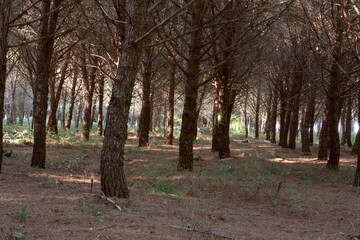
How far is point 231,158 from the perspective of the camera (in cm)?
1186

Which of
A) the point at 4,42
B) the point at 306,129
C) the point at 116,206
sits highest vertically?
the point at 4,42

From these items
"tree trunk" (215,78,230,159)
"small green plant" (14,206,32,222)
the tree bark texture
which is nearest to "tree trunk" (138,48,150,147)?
the tree bark texture

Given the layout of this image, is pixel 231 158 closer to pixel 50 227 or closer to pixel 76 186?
pixel 76 186

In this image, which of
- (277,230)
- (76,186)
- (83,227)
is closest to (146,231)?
(83,227)

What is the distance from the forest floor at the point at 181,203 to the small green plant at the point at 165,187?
0.03 meters

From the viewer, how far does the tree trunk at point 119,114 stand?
16.4 ft

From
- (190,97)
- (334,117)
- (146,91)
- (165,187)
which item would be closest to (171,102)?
(146,91)

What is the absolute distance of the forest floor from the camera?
3.65 metres

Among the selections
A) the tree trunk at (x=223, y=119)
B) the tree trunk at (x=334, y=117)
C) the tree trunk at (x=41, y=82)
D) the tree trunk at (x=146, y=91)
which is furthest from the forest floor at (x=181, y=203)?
the tree trunk at (x=146, y=91)

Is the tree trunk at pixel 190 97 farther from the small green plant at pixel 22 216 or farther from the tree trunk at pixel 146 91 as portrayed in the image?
the small green plant at pixel 22 216

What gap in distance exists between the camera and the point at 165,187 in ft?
23.1

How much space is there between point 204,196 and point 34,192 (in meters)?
3.61

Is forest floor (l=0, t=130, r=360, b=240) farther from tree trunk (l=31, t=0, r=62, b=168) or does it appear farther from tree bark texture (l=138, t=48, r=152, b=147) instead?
tree bark texture (l=138, t=48, r=152, b=147)

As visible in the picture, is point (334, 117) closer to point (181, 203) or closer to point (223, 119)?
point (223, 119)
